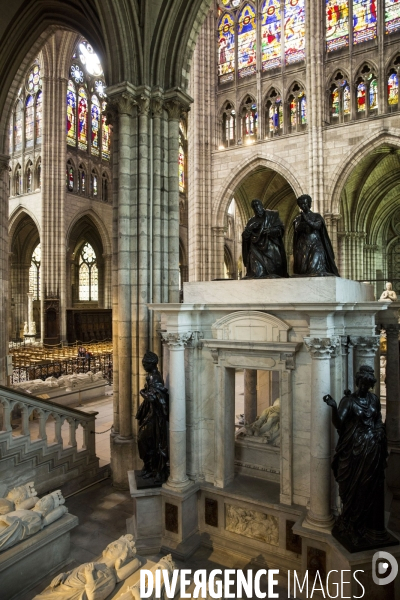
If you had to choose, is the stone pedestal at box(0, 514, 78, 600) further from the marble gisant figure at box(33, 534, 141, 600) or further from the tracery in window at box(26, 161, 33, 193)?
the tracery in window at box(26, 161, 33, 193)

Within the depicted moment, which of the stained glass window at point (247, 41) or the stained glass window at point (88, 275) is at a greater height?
the stained glass window at point (247, 41)

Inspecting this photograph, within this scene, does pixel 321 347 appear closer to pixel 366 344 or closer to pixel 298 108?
pixel 366 344

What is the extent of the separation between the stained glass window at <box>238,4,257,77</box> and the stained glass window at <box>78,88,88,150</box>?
1216 centimetres

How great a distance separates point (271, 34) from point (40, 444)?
2130 centimetres

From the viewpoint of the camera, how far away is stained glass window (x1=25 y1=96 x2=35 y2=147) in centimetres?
2596

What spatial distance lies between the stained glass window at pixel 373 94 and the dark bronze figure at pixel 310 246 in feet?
51.3

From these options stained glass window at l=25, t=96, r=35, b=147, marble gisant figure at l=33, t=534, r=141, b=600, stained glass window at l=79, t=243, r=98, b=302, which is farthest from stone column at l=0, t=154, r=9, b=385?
stained glass window at l=79, t=243, r=98, b=302

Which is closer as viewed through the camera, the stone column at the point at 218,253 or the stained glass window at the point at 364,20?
the stained glass window at the point at 364,20

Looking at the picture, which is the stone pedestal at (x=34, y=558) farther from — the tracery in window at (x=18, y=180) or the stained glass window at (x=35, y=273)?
the stained glass window at (x=35, y=273)

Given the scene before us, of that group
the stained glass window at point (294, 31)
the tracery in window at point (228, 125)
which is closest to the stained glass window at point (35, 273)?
the tracery in window at point (228, 125)

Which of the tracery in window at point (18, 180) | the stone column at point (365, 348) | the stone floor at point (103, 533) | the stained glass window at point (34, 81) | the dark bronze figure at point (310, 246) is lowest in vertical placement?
the stone floor at point (103, 533)

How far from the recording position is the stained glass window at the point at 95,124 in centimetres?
2839

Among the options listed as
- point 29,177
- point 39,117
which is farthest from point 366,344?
point 39,117

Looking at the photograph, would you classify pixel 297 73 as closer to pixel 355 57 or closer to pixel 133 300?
pixel 355 57
